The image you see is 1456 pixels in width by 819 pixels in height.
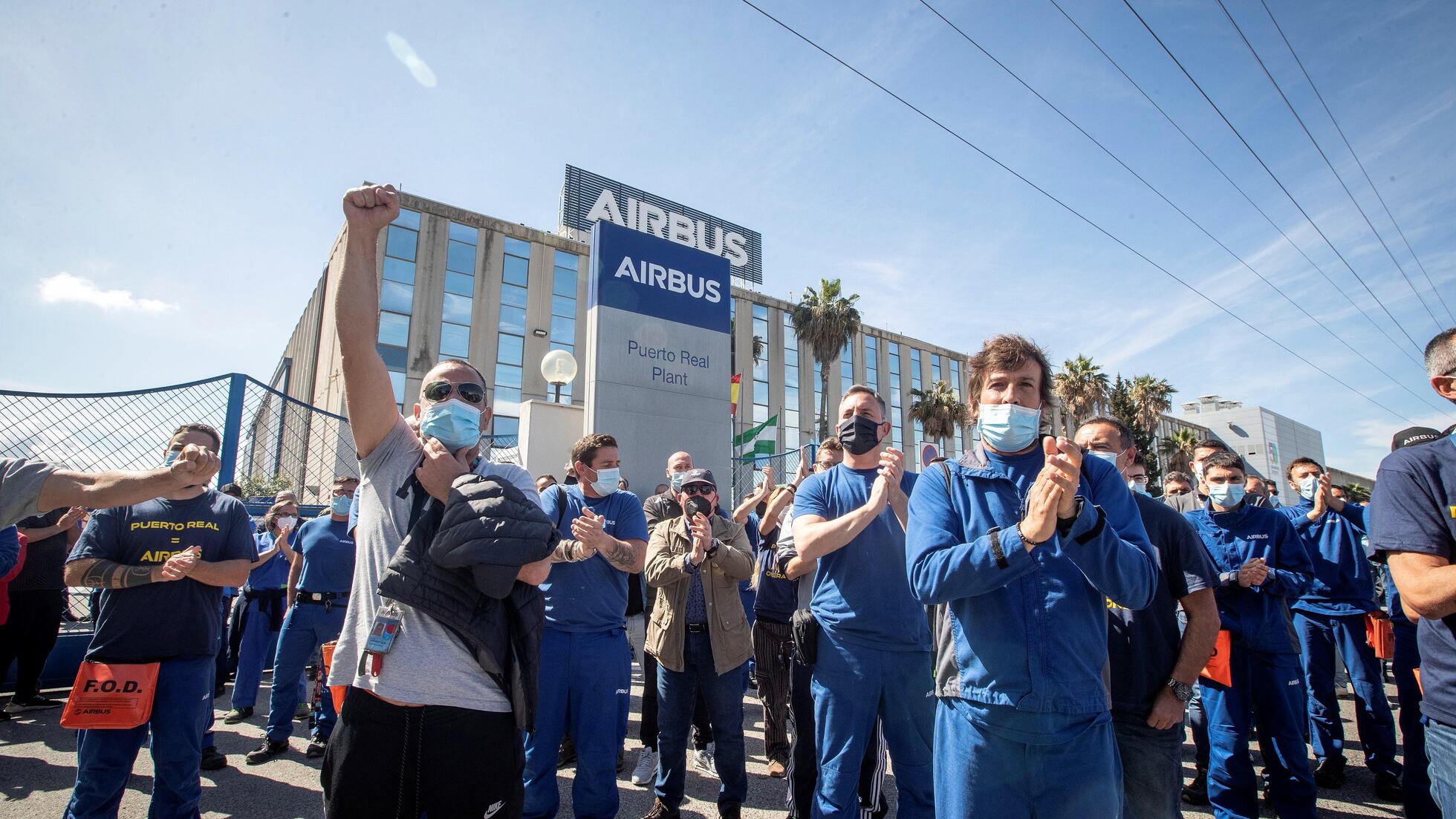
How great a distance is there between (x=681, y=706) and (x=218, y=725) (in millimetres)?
4800

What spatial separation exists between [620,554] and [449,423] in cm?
156

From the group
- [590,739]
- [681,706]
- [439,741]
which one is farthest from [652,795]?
[439,741]

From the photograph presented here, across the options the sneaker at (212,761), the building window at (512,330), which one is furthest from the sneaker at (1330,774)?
the building window at (512,330)

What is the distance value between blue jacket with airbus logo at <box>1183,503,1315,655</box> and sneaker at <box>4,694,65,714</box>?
974 cm

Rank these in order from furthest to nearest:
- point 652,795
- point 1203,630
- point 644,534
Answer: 1. point 652,795
2. point 644,534
3. point 1203,630

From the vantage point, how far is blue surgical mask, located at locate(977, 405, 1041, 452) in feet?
7.45

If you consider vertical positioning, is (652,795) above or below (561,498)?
below

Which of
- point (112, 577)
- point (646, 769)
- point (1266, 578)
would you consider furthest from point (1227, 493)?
point (112, 577)

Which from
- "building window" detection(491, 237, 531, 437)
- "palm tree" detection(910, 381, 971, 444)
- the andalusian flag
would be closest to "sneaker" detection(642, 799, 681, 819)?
the andalusian flag

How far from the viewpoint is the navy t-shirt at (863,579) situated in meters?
3.27

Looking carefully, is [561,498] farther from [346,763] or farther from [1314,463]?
[1314,463]

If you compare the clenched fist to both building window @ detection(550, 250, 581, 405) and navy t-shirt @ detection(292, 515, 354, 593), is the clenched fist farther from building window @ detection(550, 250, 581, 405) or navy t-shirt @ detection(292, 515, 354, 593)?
building window @ detection(550, 250, 581, 405)

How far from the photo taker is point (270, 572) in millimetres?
6617

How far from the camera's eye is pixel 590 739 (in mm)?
3539
